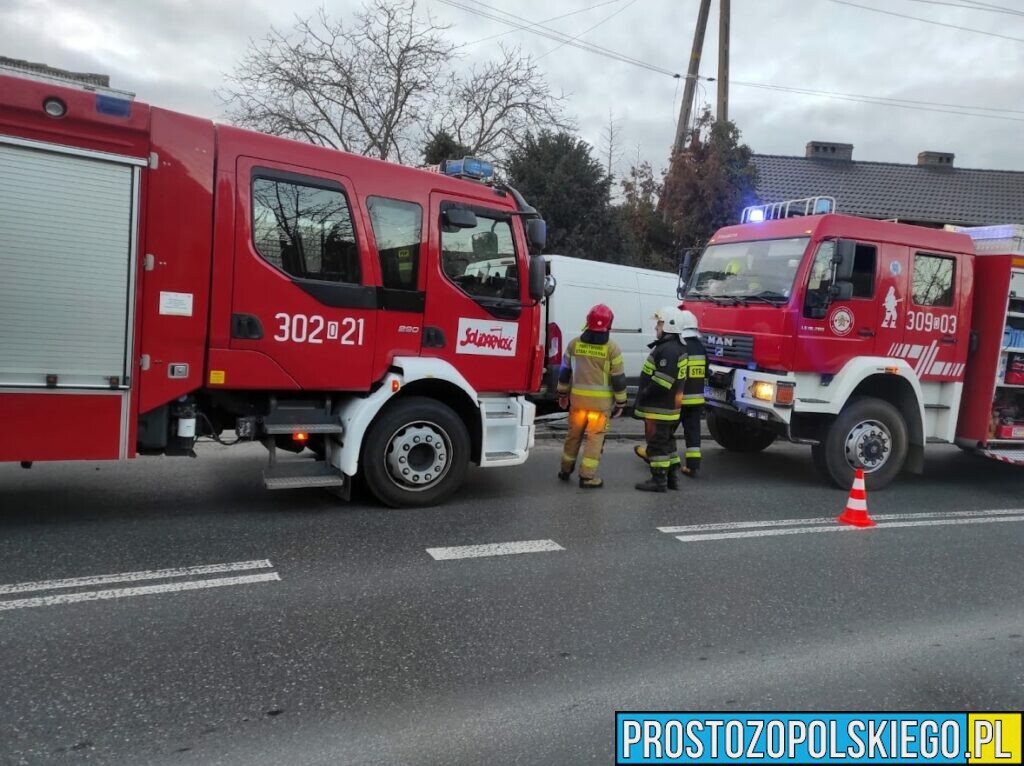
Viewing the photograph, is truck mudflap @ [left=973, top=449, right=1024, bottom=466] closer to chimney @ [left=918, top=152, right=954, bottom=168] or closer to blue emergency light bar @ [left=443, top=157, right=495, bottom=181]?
blue emergency light bar @ [left=443, top=157, right=495, bottom=181]

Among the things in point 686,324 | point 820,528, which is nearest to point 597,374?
point 686,324

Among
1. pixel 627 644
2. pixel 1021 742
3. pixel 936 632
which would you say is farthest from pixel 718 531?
pixel 1021 742

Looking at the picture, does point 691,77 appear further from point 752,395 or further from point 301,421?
point 301,421

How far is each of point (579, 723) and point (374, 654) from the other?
39.5 inches

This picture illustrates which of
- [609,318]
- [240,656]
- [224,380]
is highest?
[609,318]

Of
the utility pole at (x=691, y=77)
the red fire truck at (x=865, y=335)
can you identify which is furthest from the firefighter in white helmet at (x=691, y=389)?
the utility pole at (x=691, y=77)

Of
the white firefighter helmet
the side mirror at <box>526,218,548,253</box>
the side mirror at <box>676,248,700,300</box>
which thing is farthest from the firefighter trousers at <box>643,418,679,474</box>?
the side mirror at <box>676,248,700,300</box>

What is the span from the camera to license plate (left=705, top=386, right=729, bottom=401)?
7.70 m

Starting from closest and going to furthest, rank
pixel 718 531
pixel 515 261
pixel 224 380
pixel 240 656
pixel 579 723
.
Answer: pixel 579 723
pixel 240 656
pixel 224 380
pixel 718 531
pixel 515 261

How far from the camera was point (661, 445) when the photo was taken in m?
6.93

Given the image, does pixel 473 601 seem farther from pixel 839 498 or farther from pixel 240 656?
pixel 839 498

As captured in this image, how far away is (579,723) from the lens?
2939 mm

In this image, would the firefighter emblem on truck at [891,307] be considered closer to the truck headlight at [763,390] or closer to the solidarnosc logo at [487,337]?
the truck headlight at [763,390]

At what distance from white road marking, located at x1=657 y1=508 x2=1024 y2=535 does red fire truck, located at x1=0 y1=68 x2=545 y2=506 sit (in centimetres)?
147
